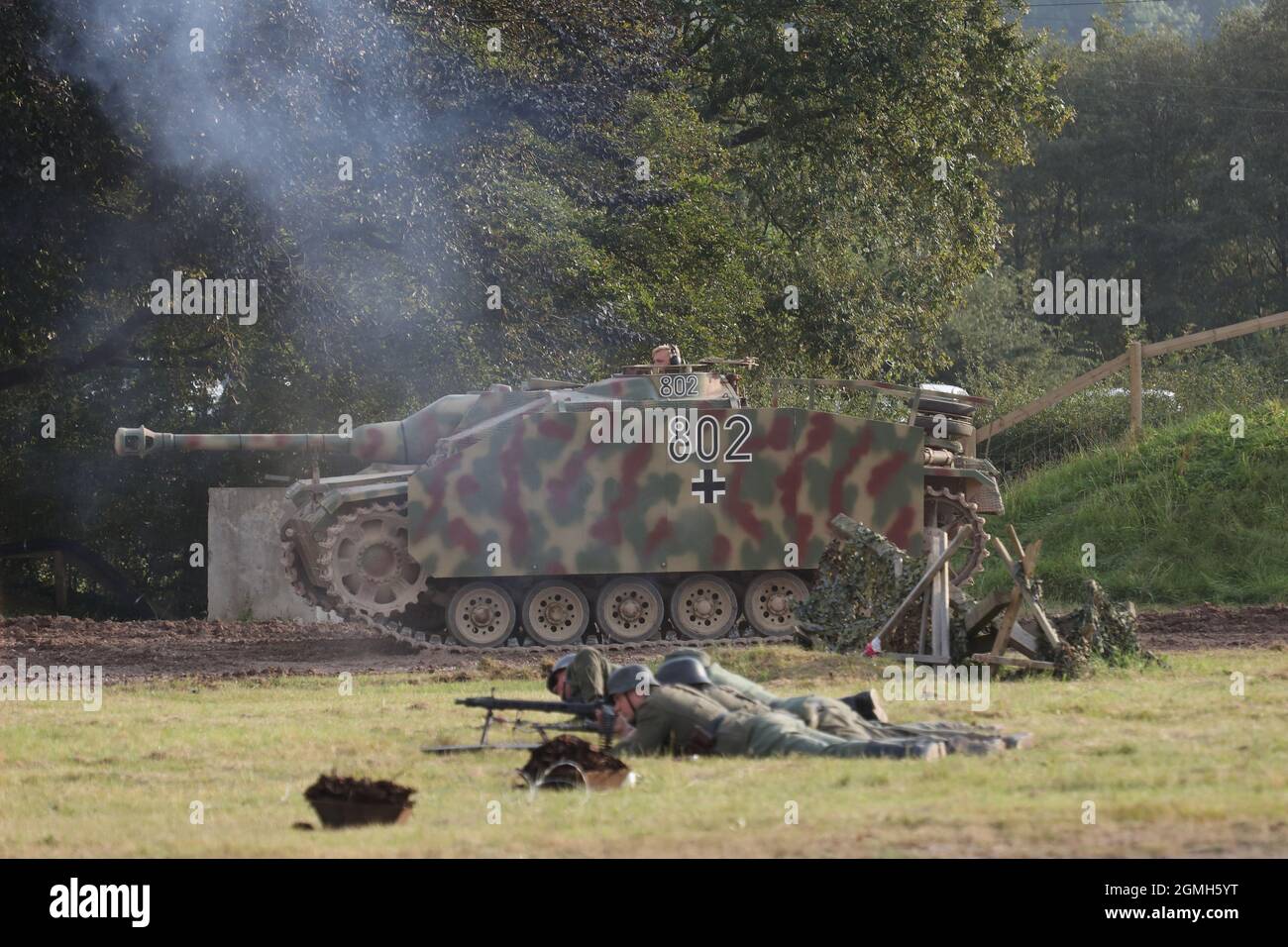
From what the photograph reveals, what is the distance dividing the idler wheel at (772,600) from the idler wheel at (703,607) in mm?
208

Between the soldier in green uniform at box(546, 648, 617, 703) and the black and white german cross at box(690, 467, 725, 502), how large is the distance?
809cm

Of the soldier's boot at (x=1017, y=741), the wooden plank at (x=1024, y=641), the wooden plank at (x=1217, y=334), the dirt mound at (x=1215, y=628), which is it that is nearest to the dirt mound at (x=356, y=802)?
the soldier's boot at (x=1017, y=741)

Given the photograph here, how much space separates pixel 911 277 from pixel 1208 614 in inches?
394

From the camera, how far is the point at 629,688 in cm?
975

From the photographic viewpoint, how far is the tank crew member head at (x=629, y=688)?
9.75 m

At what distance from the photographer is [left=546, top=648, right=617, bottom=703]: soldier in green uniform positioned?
1028 centimetres

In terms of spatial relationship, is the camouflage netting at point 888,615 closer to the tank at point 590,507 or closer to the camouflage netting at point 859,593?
the camouflage netting at point 859,593

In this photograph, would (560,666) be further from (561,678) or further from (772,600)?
(772,600)

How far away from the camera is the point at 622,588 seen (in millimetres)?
18438

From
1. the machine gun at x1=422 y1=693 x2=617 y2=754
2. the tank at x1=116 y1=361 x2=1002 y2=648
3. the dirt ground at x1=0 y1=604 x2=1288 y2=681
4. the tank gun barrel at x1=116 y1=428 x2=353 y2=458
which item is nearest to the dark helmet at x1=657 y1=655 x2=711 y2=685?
the machine gun at x1=422 y1=693 x2=617 y2=754

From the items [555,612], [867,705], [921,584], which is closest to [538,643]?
[555,612]
